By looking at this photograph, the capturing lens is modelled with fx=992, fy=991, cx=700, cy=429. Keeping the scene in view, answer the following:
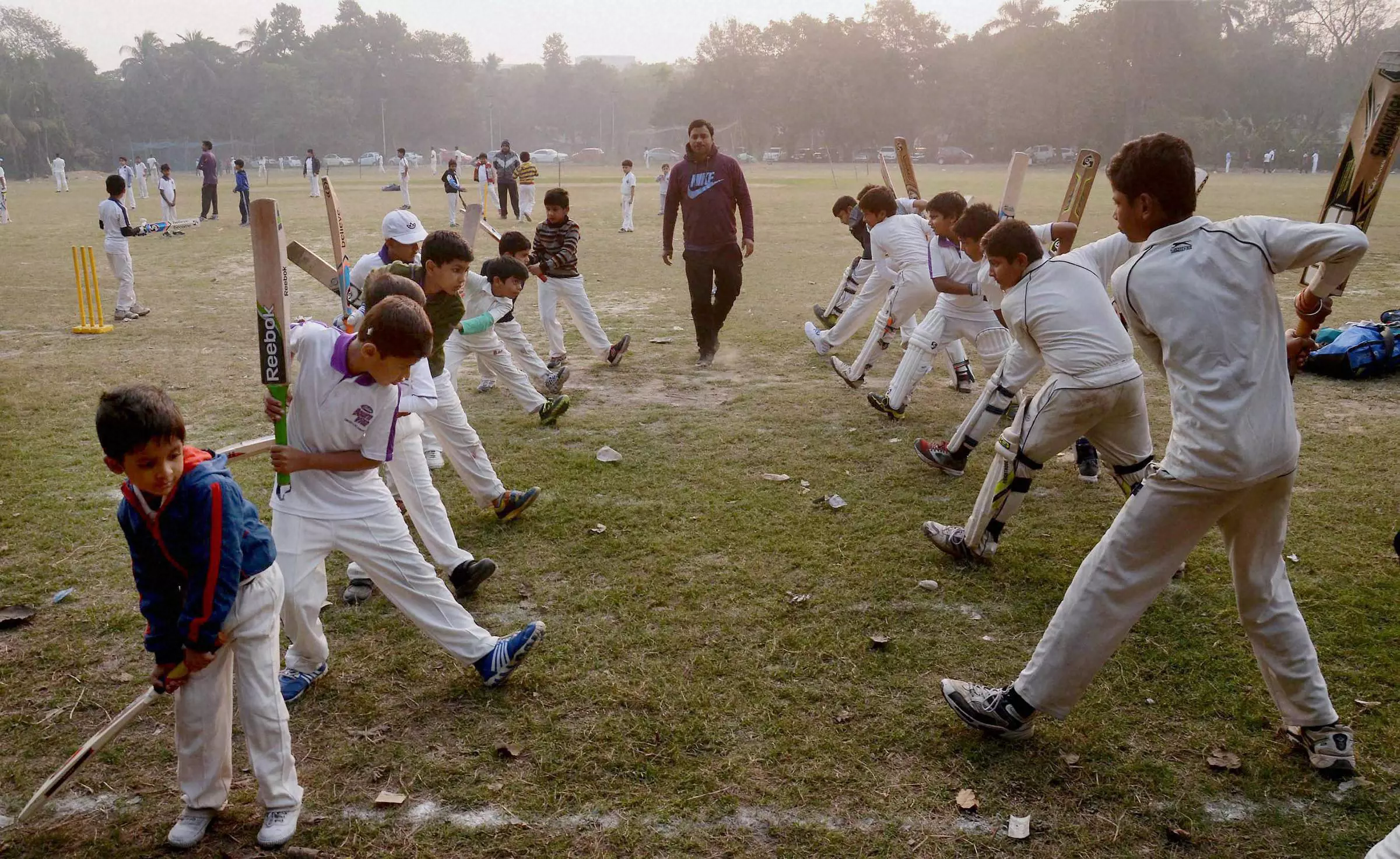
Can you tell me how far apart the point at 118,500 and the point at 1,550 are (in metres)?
0.81

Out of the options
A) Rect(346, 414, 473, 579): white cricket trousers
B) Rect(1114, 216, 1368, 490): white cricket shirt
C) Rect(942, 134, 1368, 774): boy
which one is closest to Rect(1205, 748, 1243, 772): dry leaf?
Rect(942, 134, 1368, 774): boy

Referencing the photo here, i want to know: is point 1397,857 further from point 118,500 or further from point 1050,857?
point 118,500

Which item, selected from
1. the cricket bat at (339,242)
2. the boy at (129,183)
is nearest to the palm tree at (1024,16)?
the boy at (129,183)

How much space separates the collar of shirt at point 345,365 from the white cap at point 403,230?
2.10 m

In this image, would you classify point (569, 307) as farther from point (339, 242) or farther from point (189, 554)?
point (189, 554)

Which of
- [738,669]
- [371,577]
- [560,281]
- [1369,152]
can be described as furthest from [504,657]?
[560,281]

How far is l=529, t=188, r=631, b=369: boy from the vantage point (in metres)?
9.38

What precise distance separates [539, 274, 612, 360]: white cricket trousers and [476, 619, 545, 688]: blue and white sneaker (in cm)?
572

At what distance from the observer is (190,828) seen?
310 centimetres

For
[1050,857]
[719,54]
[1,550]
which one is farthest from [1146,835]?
[719,54]

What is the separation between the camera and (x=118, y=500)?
6070mm

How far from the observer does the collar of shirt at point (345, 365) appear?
366cm

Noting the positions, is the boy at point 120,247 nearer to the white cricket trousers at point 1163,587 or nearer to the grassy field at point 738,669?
the grassy field at point 738,669

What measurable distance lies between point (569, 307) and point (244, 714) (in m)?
6.82
